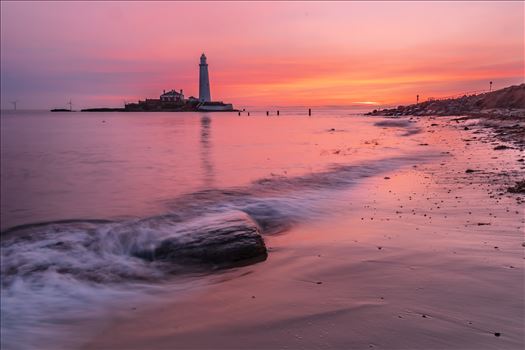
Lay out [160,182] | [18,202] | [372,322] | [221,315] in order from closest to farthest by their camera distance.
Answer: [372,322]
[221,315]
[18,202]
[160,182]

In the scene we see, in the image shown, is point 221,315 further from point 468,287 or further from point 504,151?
point 504,151

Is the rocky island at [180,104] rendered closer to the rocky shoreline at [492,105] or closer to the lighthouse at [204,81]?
the lighthouse at [204,81]

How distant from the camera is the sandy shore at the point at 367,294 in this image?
10.4 feet

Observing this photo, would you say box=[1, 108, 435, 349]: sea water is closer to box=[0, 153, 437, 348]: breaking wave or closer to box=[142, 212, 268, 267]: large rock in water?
box=[0, 153, 437, 348]: breaking wave

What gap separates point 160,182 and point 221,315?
11.3m

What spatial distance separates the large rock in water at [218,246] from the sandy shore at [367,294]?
11.7 inches

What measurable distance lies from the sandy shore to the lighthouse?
11156cm

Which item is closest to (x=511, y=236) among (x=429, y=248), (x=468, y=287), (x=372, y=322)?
(x=429, y=248)

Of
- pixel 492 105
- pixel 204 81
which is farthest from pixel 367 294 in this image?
pixel 204 81

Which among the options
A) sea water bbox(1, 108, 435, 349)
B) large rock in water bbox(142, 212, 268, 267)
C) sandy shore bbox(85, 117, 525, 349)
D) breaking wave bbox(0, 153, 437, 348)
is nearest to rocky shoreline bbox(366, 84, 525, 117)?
sea water bbox(1, 108, 435, 349)

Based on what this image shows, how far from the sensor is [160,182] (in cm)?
1456

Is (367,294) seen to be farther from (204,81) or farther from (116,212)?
(204,81)

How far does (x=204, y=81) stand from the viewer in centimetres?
12212

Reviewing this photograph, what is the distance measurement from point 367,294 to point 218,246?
2.44 meters
